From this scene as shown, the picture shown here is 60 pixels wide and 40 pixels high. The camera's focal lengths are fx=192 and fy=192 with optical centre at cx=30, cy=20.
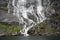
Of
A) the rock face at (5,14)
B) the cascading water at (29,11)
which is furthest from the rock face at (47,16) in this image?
the cascading water at (29,11)

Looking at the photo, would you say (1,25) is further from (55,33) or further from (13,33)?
(55,33)

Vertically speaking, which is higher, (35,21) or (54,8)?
(54,8)

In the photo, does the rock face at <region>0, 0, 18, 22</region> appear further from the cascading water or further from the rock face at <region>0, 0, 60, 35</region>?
the cascading water

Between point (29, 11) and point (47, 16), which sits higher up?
point (29, 11)

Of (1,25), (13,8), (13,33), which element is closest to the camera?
(13,33)

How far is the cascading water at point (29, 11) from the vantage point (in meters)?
148

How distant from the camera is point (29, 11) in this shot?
153625 millimetres

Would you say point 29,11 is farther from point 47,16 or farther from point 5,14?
point 5,14

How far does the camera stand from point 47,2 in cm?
15325

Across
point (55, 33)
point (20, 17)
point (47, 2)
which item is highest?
point (47, 2)

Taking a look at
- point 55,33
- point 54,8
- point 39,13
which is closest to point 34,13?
point 39,13

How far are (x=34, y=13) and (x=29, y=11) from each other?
16.1 feet

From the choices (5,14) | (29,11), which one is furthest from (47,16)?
(5,14)

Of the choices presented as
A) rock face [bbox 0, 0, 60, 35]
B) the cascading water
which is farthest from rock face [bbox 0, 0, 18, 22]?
the cascading water
